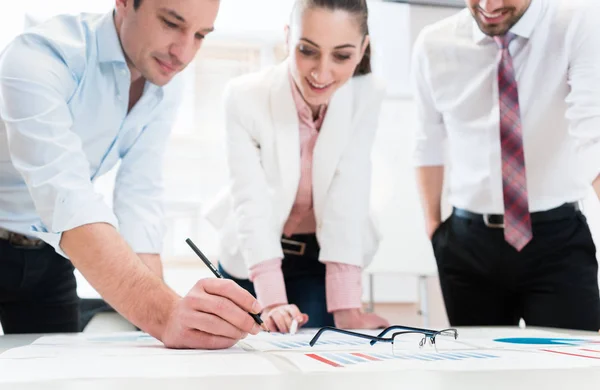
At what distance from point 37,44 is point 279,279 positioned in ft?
2.13

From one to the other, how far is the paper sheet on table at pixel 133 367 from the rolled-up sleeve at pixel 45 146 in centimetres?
29

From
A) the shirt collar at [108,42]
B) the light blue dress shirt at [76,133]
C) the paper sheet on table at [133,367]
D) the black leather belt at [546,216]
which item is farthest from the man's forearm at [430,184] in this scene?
the paper sheet on table at [133,367]

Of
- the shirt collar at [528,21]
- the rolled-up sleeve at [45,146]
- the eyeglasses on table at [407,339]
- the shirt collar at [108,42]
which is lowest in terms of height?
the eyeglasses on table at [407,339]

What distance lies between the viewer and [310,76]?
133 cm

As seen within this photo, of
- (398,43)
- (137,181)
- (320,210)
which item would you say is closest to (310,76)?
(320,210)

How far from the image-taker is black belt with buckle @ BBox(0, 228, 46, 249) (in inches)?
46.5

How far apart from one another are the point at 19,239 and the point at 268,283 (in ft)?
1.65

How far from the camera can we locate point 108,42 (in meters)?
1.10

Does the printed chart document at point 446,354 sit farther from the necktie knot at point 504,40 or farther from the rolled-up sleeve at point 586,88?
the necktie knot at point 504,40

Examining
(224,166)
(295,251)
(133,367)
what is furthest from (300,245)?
(224,166)

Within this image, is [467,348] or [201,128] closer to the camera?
[467,348]

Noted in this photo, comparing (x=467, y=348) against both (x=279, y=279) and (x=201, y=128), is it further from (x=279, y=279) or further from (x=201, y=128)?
(x=201, y=128)

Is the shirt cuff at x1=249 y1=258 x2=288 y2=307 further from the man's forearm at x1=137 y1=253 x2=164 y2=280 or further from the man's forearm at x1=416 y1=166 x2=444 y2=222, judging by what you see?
the man's forearm at x1=416 y1=166 x2=444 y2=222

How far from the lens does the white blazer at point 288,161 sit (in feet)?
4.43
